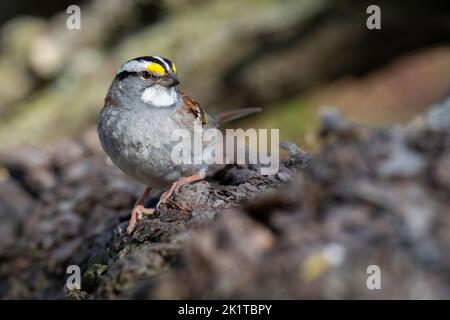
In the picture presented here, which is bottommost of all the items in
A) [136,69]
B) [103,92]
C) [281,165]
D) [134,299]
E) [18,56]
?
[134,299]

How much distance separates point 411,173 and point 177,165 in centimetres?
261

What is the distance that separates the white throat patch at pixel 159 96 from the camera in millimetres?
5113

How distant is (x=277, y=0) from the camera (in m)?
10.9

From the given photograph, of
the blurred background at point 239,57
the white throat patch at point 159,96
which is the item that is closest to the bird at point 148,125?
the white throat patch at point 159,96

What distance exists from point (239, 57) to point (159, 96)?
5646mm

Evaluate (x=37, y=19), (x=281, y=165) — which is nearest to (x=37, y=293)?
(x=281, y=165)

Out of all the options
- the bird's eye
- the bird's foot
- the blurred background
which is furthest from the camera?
the blurred background

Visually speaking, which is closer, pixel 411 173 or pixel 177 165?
pixel 411 173

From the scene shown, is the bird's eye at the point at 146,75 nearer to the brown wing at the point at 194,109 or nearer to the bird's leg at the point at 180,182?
the brown wing at the point at 194,109

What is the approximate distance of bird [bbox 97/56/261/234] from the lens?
15.6 feet

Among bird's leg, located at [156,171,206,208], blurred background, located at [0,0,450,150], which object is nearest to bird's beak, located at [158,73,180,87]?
bird's leg, located at [156,171,206,208]

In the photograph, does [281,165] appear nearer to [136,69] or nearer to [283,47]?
[136,69]

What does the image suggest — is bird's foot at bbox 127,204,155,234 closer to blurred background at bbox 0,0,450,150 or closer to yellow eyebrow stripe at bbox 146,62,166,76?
yellow eyebrow stripe at bbox 146,62,166,76

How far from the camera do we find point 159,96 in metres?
5.17
